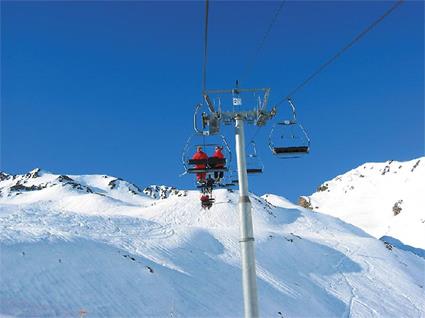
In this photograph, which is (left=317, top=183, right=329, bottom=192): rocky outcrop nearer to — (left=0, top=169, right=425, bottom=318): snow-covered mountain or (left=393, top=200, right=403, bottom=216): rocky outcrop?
(left=393, top=200, right=403, bottom=216): rocky outcrop

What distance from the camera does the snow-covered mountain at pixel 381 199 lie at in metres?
113

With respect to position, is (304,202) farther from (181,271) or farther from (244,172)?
(244,172)

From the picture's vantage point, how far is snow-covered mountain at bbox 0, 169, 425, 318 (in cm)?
2684

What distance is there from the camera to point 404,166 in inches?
6299

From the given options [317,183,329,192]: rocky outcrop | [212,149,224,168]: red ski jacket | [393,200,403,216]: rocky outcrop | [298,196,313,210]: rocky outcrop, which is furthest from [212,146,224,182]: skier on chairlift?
[317,183,329,192]: rocky outcrop

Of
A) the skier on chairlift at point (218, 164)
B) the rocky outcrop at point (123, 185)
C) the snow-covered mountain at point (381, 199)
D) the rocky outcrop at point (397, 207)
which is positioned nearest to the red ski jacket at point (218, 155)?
the skier on chairlift at point (218, 164)

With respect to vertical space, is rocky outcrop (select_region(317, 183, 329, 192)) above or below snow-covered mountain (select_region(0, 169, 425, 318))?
above

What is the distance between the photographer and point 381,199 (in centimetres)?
14125

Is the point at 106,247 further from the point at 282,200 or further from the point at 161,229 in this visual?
the point at 282,200

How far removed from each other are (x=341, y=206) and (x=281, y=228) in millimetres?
77678

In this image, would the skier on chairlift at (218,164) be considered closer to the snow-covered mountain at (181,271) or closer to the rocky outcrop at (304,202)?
the snow-covered mountain at (181,271)

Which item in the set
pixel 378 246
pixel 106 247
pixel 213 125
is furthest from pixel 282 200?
pixel 213 125

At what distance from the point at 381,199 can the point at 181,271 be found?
385ft

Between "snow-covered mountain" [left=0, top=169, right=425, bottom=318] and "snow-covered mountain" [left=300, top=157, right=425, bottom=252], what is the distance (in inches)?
1873
